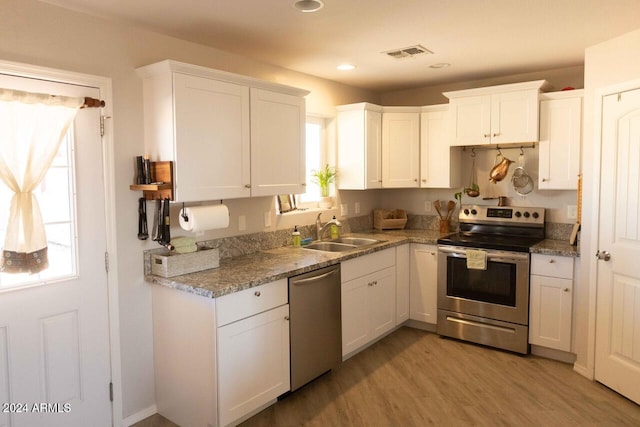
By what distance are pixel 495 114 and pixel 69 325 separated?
357cm

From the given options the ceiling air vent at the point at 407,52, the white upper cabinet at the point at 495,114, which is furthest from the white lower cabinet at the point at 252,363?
the white upper cabinet at the point at 495,114

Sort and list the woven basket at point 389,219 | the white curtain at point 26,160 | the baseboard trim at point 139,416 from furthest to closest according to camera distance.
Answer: the woven basket at point 389,219 → the baseboard trim at point 139,416 → the white curtain at point 26,160

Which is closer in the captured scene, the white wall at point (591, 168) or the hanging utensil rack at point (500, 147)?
the white wall at point (591, 168)

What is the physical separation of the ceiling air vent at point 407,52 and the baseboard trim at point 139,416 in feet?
9.67

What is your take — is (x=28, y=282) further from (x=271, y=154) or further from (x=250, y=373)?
(x=271, y=154)

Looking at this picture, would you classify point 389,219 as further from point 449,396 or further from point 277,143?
point 449,396

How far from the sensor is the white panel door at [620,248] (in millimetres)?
2816

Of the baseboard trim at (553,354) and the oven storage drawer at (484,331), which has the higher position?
the oven storage drawer at (484,331)

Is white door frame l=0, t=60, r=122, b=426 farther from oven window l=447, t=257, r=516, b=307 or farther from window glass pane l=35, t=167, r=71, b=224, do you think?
oven window l=447, t=257, r=516, b=307

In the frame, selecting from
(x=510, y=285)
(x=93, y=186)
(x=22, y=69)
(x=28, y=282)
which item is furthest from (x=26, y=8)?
→ (x=510, y=285)

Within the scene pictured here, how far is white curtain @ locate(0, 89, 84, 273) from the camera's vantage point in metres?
2.14

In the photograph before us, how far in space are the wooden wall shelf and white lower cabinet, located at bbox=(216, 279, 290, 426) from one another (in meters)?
0.70

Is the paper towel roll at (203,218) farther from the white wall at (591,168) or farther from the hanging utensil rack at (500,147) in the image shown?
the hanging utensil rack at (500,147)

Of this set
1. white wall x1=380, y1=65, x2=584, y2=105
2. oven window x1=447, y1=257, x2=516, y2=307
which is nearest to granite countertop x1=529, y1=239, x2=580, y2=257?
oven window x1=447, y1=257, x2=516, y2=307
